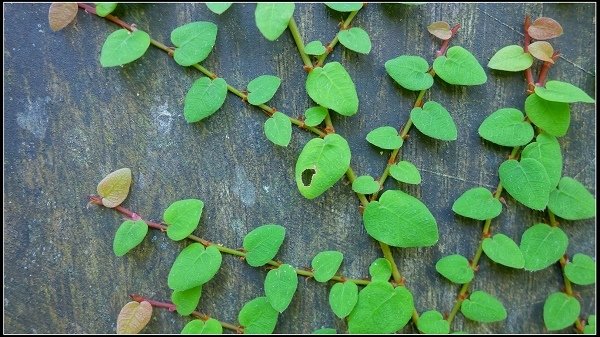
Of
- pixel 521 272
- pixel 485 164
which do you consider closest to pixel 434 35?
pixel 485 164

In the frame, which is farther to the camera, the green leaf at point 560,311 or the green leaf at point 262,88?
the green leaf at point 560,311

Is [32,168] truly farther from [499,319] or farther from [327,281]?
[499,319]

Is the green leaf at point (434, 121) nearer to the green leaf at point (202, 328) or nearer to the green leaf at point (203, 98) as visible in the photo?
the green leaf at point (203, 98)

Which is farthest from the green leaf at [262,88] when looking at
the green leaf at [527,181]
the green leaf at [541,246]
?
the green leaf at [541,246]

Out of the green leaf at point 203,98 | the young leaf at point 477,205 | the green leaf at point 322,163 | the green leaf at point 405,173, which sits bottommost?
the young leaf at point 477,205

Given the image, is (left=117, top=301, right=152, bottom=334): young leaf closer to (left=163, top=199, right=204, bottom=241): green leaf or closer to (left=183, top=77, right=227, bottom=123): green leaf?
(left=163, top=199, right=204, bottom=241): green leaf

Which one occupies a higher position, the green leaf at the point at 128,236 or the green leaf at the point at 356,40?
the green leaf at the point at 356,40

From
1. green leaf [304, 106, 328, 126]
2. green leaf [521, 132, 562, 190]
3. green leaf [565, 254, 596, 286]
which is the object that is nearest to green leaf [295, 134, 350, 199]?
green leaf [304, 106, 328, 126]
